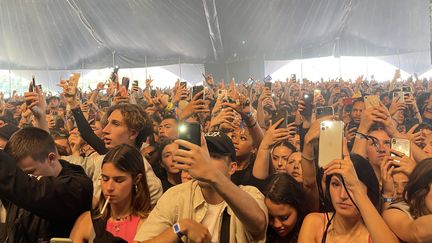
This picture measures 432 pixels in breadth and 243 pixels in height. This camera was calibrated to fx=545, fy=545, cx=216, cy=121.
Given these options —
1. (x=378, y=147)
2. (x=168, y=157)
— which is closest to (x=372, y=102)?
(x=378, y=147)

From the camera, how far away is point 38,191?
2.50 meters

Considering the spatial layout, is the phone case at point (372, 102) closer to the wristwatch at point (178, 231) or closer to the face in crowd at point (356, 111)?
the wristwatch at point (178, 231)

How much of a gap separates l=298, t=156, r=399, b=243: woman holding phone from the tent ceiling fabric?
49.8ft

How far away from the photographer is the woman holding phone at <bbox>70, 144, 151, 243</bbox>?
8.66 feet

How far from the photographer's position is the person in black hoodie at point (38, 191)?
95.4 inches

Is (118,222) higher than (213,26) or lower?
lower

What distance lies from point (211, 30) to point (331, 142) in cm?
1628

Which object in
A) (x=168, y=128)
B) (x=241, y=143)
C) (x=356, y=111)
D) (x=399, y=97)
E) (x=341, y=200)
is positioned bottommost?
(x=341, y=200)

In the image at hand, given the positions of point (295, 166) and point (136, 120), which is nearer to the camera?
point (136, 120)

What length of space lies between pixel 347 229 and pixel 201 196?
2.22 feet

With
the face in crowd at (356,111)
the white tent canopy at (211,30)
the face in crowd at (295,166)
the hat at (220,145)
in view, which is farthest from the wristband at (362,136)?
the white tent canopy at (211,30)

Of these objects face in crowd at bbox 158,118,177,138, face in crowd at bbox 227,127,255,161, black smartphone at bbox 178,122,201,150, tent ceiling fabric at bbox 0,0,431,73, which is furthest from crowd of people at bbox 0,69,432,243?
tent ceiling fabric at bbox 0,0,431,73

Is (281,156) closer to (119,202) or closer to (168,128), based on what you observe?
(168,128)

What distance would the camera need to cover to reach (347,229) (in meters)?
2.46
